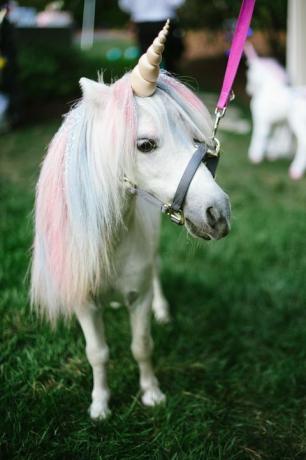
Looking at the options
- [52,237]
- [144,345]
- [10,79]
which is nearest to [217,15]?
[10,79]

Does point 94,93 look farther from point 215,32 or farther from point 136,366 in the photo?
point 215,32

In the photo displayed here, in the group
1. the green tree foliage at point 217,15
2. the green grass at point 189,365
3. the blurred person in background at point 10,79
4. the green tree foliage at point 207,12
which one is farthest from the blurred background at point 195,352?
the green tree foliage at point 217,15

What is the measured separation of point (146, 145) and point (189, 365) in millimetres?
1337

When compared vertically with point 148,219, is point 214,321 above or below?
below

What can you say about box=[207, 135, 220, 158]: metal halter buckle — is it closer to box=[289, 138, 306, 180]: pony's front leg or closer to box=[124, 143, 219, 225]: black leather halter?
box=[124, 143, 219, 225]: black leather halter

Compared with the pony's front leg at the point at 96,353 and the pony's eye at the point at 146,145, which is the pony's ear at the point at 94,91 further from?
the pony's front leg at the point at 96,353

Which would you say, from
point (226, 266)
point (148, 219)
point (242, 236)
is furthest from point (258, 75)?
point (148, 219)

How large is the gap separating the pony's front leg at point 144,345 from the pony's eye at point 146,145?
2.36ft

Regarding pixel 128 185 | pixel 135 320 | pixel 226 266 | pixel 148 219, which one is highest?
pixel 128 185

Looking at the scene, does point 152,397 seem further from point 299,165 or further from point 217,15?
point 217,15

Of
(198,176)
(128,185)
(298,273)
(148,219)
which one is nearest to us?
(198,176)

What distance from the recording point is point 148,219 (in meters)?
1.88

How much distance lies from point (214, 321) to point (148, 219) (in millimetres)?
1061

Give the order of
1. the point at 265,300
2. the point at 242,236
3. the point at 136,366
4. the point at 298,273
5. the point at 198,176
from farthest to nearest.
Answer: the point at 242,236 → the point at 298,273 → the point at 265,300 → the point at 136,366 → the point at 198,176
